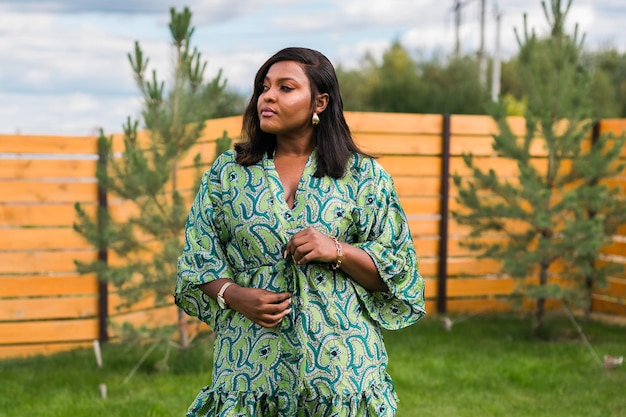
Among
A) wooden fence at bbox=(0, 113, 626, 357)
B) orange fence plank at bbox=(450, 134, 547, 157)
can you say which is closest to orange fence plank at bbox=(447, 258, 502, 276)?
orange fence plank at bbox=(450, 134, 547, 157)

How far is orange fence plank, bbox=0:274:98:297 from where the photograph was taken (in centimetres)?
727

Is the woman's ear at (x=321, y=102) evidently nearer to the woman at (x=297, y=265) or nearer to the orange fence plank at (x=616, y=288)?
the woman at (x=297, y=265)

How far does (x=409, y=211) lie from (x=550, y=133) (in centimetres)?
171

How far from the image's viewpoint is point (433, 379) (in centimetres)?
632

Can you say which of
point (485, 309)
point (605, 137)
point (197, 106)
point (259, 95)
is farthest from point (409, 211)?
point (259, 95)

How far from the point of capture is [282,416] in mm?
2680

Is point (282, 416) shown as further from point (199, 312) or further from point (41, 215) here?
point (41, 215)

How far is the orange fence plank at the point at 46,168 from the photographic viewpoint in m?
7.23

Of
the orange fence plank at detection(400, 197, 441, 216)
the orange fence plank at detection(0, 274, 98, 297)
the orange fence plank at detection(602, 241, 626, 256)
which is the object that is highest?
the orange fence plank at detection(400, 197, 441, 216)

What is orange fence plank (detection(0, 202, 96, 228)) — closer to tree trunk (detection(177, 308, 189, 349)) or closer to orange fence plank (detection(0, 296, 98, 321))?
orange fence plank (detection(0, 296, 98, 321))

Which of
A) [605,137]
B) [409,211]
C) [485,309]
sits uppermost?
[605,137]

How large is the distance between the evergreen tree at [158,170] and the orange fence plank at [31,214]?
967 millimetres

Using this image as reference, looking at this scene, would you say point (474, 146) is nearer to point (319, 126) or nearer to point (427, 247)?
point (427, 247)

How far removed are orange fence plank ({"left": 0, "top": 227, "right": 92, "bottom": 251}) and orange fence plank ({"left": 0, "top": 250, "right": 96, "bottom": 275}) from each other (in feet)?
0.18
